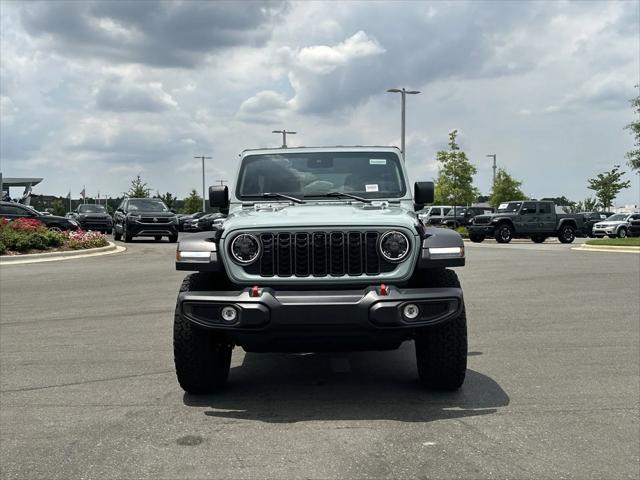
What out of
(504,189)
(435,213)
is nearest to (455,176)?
(435,213)

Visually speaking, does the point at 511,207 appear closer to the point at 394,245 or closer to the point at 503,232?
the point at 503,232

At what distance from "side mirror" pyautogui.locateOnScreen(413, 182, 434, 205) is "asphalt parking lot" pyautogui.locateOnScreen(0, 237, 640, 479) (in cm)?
149

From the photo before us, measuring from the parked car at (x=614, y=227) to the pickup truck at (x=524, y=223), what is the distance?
19.4 feet

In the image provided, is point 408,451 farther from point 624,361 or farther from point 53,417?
point 624,361

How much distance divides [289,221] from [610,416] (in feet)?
8.46

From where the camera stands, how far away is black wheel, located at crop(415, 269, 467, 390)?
487cm

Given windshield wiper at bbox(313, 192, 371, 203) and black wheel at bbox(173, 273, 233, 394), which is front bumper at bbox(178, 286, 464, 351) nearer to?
black wheel at bbox(173, 273, 233, 394)

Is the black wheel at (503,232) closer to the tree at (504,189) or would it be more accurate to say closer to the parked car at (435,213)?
the parked car at (435,213)

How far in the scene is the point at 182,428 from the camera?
4.38 meters

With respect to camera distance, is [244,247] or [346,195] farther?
[346,195]

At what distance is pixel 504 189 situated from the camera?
63.0 m

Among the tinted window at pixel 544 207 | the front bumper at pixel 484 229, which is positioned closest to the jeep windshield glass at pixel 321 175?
the front bumper at pixel 484 229

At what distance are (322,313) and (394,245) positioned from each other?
76 centimetres

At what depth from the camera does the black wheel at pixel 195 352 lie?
15.8 ft
